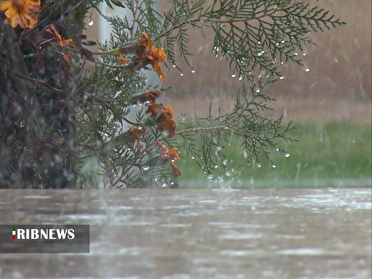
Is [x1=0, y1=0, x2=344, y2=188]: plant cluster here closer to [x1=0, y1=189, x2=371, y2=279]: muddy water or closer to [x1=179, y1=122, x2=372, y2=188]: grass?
[x1=0, y1=189, x2=371, y2=279]: muddy water

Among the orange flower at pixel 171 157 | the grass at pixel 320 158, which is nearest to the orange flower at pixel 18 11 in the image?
the orange flower at pixel 171 157

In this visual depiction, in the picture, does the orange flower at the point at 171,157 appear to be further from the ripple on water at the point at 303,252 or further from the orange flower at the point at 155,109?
the ripple on water at the point at 303,252

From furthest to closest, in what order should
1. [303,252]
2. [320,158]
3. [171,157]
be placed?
[320,158], [171,157], [303,252]

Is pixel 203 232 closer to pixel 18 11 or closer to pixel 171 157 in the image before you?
pixel 18 11

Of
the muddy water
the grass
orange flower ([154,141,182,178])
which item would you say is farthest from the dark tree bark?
the grass

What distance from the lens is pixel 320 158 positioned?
30.0ft

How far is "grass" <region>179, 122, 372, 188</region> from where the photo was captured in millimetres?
8148

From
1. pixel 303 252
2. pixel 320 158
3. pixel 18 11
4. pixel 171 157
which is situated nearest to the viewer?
pixel 303 252

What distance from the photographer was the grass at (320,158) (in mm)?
8148

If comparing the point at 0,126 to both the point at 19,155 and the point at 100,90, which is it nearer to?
the point at 19,155

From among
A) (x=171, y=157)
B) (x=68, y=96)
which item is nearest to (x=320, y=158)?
(x=171, y=157)

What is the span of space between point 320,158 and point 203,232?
9.04 m

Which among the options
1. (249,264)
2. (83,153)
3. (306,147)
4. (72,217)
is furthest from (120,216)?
(306,147)

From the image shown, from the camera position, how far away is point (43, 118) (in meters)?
0.73
